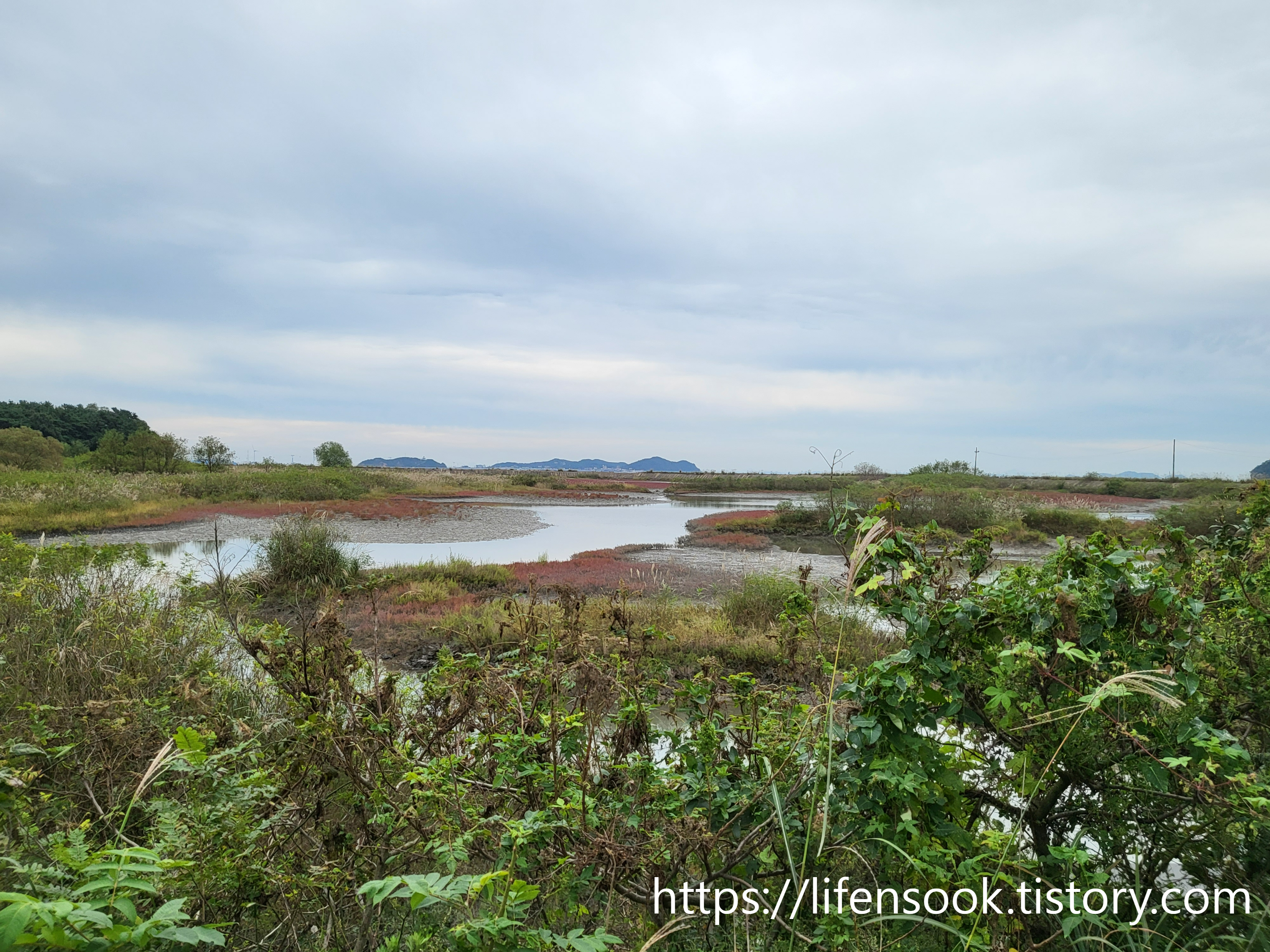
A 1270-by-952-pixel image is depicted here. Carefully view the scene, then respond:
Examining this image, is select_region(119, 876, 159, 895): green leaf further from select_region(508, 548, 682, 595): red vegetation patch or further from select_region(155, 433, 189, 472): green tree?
select_region(155, 433, 189, 472): green tree

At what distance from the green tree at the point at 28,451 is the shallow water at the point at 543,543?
35873mm

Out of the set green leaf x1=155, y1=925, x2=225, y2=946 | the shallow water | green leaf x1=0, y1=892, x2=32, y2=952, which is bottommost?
the shallow water

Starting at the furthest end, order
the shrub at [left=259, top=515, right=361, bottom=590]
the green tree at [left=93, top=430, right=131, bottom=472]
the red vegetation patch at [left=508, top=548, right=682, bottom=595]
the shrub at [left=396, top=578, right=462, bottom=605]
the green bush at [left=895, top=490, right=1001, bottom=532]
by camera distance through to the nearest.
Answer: the green tree at [left=93, top=430, right=131, bottom=472], the green bush at [left=895, top=490, right=1001, bottom=532], the red vegetation patch at [left=508, top=548, right=682, bottom=595], the shrub at [left=259, top=515, right=361, bottom=590], the shrub at [left=396, top=578, right=462, bottom=605]

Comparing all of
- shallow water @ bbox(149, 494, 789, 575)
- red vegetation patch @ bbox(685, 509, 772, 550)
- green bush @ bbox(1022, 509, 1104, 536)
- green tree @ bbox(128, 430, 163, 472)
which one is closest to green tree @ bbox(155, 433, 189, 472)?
green tree @ bbox(128, 430, 163, 472)

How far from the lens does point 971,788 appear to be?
9.12 ft

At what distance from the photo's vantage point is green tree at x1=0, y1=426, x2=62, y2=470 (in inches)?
1951

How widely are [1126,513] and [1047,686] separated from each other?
137ft

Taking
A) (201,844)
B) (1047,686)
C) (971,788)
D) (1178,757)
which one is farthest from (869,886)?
(201,844)

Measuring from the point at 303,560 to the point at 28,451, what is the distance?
55.1 metres

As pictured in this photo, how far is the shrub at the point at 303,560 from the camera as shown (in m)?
13.9

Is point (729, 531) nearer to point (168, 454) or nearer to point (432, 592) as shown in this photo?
point (432, 592)

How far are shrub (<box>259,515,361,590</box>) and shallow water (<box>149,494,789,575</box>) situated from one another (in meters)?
0.48

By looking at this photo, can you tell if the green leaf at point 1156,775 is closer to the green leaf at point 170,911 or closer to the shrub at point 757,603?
the green leaf at point 170,911

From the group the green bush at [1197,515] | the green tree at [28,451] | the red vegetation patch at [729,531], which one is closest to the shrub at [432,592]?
the red vegetation patch at [729,531]
